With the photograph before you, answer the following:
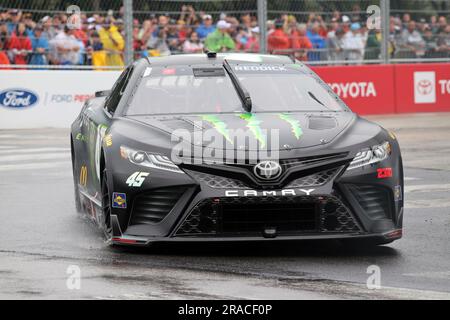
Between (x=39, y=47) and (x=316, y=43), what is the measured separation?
565cm

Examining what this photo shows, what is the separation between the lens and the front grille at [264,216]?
26.5ft

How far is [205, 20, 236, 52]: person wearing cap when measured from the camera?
76.0ft

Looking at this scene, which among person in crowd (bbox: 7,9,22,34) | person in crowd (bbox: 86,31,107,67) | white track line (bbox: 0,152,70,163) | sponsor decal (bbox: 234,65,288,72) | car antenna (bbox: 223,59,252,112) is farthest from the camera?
person in crowd (bbox: 86,31,107,67)

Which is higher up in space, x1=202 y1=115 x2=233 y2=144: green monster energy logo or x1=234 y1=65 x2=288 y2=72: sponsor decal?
x1=234 y1=65 x2=288 y2=72: sponsor decal

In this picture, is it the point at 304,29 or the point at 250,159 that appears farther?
the point at 304,29

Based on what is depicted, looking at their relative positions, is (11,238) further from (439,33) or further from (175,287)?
(439,33)

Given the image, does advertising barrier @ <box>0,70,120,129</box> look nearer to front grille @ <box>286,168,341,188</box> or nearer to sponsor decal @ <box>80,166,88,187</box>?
sponsor decal @ <box>80,166,88,187</box>

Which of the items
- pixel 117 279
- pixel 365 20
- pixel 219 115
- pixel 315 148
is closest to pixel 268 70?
pixel 219 115

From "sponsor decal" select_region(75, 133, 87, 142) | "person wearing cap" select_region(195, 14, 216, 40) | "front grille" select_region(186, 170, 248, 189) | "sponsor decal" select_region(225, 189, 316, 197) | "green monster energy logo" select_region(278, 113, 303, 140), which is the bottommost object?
"person wearing cap" select_region(195, 14, 216, 40)

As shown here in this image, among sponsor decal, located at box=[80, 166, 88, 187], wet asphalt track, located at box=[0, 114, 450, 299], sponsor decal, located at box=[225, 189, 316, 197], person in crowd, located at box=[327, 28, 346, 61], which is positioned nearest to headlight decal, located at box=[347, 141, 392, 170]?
sponsor decal, located at box=[225, 189, 316, 197]

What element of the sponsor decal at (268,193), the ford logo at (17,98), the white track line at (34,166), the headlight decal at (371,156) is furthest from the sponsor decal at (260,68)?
the ford logo at (17,98)

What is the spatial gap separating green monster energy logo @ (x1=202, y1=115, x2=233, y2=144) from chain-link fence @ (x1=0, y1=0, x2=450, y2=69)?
490 inches

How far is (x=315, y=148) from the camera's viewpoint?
820 centimetres

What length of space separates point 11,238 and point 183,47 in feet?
45.9
